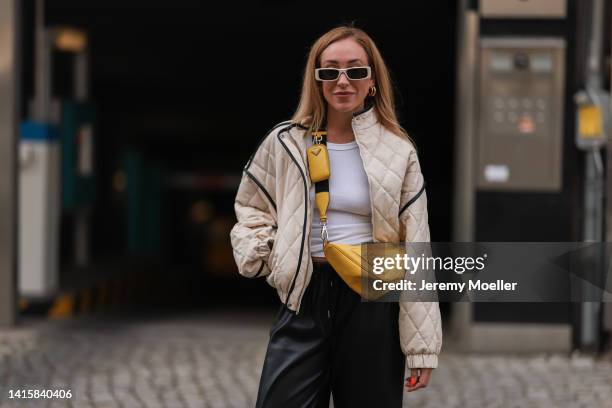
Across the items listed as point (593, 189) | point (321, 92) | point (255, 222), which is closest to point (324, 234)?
point (255, 222)

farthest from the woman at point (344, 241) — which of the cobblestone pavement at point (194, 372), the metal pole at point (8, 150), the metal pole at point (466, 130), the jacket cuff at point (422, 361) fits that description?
the metal pole at point (8, 150)

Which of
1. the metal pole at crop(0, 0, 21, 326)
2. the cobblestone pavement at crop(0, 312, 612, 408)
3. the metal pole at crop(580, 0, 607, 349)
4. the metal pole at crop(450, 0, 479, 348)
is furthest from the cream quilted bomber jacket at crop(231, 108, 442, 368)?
the metal pole at crop(0, 0, 21, 326)

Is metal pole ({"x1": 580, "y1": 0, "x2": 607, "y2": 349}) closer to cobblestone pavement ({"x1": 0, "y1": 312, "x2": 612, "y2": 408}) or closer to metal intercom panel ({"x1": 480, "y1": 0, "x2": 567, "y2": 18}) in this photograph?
cobblestone pavement ({"x1": 0, "y1": 312, "x2": 612, "y2": 408})

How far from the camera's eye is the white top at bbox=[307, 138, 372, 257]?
11.7 ft

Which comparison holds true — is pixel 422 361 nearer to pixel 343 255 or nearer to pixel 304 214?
pixel 343 255

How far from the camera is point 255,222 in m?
3.66

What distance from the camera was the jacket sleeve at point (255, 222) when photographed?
3576 mm

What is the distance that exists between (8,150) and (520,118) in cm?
383

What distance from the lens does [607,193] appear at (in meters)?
7.58

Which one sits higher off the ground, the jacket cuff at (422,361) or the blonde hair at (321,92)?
the blonde hair at (321,92)

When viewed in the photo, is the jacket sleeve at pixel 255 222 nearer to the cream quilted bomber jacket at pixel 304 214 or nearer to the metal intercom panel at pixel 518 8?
the cream quilted bomber jacket at pixel 304 214

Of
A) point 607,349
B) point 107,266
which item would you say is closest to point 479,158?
point 607,349

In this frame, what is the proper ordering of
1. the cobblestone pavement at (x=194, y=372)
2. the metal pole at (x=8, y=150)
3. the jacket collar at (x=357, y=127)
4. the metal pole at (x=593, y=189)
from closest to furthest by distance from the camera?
the jacket collar at (x=357, y=127)
the cobblestone pavement at (x=194, y=372)
the metal pole at (x=593, y=189)
the metal pole at (x=8, y=150)

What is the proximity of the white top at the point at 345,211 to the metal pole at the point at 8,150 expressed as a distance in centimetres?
528
